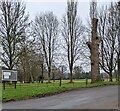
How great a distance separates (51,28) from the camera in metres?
60.2

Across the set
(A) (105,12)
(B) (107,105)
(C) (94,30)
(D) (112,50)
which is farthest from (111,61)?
(B) (107,105)

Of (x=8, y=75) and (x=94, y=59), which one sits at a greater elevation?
(x=94, y=59)

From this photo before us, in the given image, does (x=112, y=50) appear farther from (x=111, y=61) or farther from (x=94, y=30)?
(x=94, y=30)

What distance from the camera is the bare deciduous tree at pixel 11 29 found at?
40844 millimetres

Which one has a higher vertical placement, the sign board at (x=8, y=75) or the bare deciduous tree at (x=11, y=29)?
the bare deciduous tree at (x=11, y=29)

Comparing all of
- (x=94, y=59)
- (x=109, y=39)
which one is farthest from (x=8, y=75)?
(x=109, y=39)

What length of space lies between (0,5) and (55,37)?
1865 cm

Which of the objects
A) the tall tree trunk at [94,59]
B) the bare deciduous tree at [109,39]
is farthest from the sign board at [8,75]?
the bare deciduous tree at [109,39]

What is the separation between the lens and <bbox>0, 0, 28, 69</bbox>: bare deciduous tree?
134 ft

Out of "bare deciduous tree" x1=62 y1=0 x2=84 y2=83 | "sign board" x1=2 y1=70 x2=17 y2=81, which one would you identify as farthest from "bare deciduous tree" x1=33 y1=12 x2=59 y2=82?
"sign board" x1=2 y1=70 x2=17 y2=81

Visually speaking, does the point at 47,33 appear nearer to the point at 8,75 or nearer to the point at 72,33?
the point at 72,33

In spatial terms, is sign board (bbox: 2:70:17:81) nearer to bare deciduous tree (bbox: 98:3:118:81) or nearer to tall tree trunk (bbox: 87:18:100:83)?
tall tree trunk (bbox: 87:18:100:83)

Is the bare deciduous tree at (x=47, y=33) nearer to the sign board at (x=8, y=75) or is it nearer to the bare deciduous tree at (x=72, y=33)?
the bare deciduous tree at (x=72, y=33)

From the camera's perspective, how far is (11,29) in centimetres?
4175
